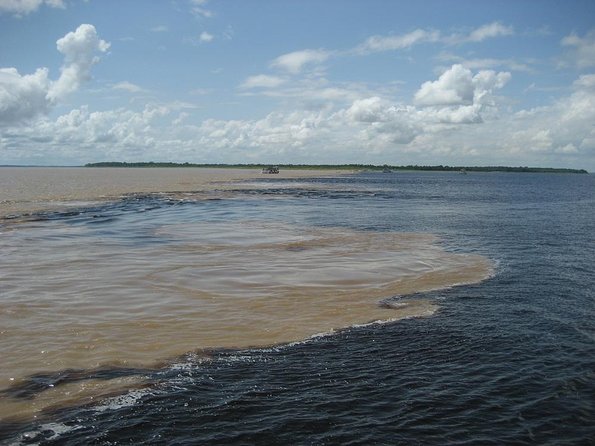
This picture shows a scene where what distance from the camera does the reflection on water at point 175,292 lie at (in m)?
10.7

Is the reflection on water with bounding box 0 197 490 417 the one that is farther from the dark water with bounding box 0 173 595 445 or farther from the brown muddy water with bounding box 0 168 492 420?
the dark water with bounding box 0 173 595 445

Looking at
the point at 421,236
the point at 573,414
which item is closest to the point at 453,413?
the point at 573,414

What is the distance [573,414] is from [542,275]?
1177 cm

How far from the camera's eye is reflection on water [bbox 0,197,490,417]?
35.1ft

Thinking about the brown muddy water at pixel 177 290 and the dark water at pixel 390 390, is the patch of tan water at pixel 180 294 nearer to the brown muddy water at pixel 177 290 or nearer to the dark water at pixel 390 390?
the brown muddy water at pixel 177 290

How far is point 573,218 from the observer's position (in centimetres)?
4119

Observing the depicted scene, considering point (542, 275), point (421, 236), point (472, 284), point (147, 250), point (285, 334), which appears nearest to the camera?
point (285, 334)

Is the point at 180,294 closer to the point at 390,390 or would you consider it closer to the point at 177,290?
the point at 177,290

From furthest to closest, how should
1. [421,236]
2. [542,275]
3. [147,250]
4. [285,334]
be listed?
[421,236] → [147,250] → [542,275] → [285,334]

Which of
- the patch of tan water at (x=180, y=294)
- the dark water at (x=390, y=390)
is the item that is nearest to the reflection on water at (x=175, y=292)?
the patch of tan water at (x=180, y=294)

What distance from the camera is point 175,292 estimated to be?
16109 millimetres

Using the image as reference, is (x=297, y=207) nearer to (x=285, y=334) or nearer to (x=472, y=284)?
(x=472, y=284)

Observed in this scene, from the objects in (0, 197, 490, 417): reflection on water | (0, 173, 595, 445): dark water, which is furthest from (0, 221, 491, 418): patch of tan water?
(0, 173, 595, 445): dark water

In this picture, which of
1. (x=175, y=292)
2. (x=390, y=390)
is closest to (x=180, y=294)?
(x=175, y=292)
